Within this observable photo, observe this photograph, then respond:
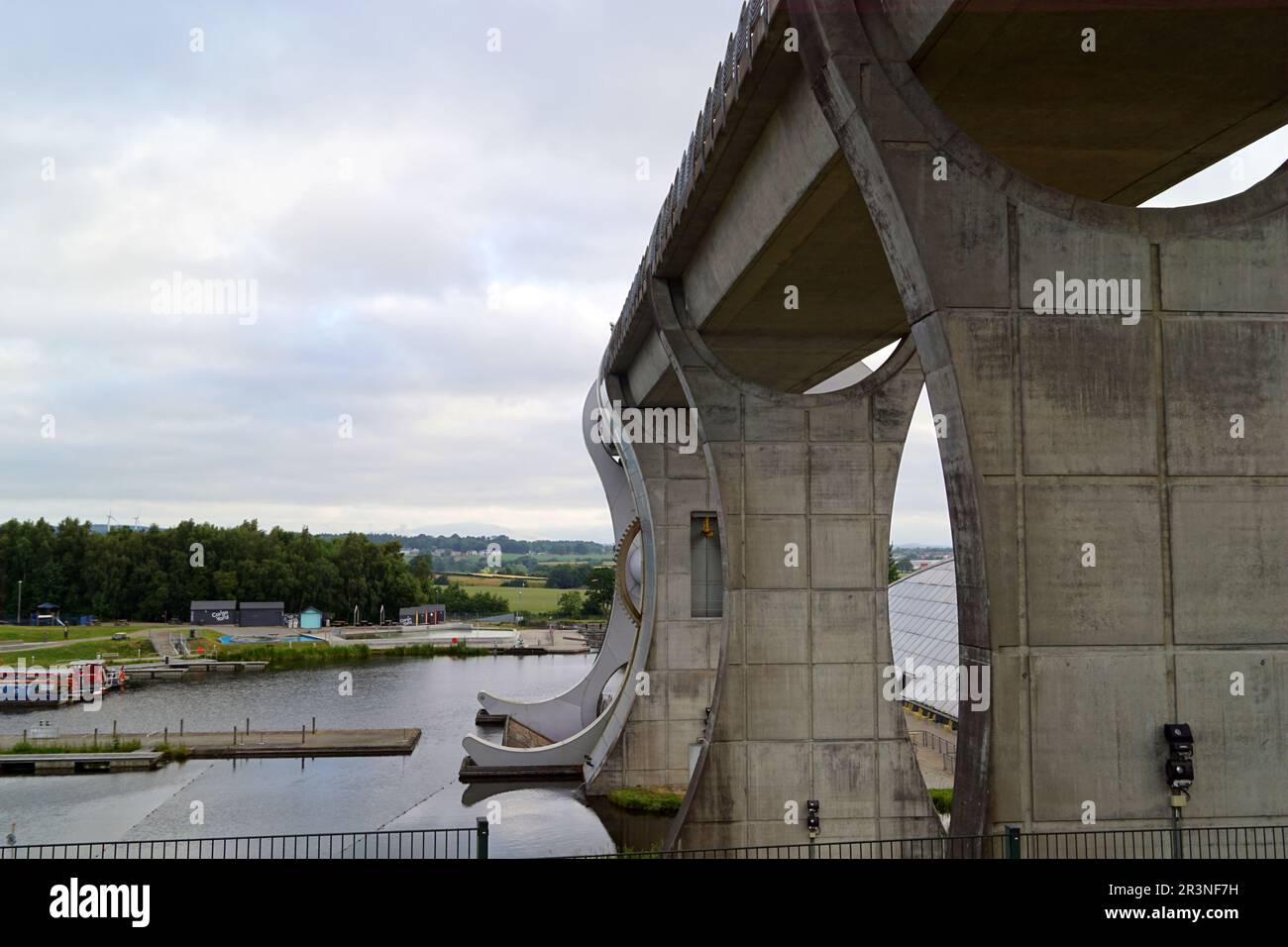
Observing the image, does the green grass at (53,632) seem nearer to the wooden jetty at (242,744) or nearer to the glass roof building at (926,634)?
the wooden jetty at (242,744)

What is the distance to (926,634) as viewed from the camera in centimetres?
5269

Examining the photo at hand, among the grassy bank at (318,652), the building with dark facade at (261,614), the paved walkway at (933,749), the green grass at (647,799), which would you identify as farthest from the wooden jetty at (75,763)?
the building with dark facade at (261,614)

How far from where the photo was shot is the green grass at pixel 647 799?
2877 centimetres

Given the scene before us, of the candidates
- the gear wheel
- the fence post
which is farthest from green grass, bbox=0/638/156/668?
the fence post

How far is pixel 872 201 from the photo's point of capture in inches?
398

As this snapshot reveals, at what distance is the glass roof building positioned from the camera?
44031 millimetres

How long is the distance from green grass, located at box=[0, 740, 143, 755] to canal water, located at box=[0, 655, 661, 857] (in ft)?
7.92

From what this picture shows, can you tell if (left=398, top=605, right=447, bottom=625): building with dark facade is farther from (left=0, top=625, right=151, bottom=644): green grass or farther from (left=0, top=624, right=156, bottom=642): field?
(left=0, top=625, right=151, bottom=644): green grass

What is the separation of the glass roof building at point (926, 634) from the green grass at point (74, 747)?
28.7 metres

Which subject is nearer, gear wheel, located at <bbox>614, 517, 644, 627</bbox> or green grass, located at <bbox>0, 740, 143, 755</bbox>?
gear wheel, located at <bbox>614, 517, 644, 627</bbox>
